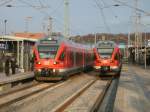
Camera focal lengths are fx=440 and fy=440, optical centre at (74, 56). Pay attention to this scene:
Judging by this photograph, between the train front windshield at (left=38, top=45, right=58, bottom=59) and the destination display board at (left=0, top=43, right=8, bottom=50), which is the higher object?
the destination display board at (left=0, top=43, right=8, bottom=50)

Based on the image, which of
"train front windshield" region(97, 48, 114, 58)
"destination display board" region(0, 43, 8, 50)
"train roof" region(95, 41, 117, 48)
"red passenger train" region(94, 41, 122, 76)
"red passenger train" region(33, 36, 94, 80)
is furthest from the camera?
"destination display board" region(0, 43, 8, 50)

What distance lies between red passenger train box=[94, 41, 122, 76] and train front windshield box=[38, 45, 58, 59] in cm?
646

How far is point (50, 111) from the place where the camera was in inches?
581

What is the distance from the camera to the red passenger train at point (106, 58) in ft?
113

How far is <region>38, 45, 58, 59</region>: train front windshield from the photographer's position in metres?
29.0

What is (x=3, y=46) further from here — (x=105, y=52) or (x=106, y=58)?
(x=106, y=58)

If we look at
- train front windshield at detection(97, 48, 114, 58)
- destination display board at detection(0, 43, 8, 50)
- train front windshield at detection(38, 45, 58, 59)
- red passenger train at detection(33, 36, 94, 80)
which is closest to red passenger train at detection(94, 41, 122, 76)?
train front windshield at detection(97, 48, 114, 58)

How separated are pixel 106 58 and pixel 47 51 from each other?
280 inches

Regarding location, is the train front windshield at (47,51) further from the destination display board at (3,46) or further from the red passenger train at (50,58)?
the destination display board at (3,46)

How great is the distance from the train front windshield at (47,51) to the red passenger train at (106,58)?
6.46 m

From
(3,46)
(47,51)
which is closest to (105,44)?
(47,51)

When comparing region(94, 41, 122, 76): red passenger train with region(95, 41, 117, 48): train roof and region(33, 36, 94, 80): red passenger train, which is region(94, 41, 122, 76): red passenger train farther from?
region(33, 36, 94, 80): red passenger train

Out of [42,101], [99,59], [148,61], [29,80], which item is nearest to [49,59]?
[29,80]

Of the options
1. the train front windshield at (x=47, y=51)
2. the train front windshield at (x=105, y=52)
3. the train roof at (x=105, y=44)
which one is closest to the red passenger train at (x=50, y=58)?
the train front windshield at (x=47, y=51)
